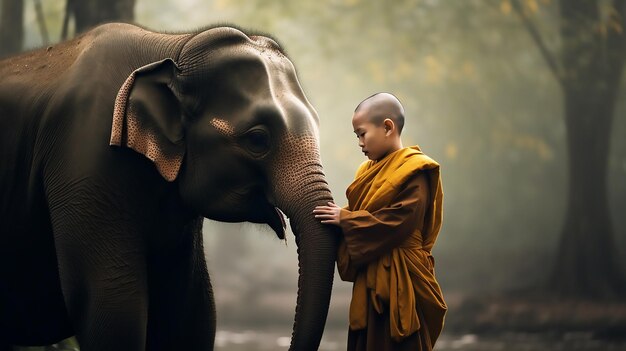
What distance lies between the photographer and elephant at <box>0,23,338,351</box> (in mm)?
5801

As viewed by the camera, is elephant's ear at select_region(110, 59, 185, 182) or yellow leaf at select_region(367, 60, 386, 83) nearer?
elephant's ear at select_region(110, 59, 185, 182)

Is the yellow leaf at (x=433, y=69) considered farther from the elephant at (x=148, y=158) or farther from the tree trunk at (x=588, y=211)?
the elephant at (x=148, y=158)

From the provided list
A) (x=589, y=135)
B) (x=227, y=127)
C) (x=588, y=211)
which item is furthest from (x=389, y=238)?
(x=589, y=135)

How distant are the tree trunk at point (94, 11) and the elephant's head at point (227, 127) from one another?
3.95 meters

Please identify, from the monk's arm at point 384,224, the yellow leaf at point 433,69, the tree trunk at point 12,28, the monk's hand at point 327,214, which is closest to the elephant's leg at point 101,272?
the monk's hand at point 327,214

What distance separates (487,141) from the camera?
27.3 meters

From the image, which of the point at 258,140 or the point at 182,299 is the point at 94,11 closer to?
the point at 182,299

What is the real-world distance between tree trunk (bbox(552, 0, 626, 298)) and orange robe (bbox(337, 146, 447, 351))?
1266 cm

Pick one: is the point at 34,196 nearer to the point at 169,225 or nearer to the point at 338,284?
the point at 169,225

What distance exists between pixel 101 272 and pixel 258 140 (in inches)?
38.4

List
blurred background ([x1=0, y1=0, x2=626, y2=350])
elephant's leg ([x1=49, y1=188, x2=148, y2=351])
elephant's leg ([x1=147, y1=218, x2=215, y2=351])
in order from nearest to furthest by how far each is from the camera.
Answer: elephant's leg ([x1=49, y1=188, x2=148, y2=351]) → elephant's leg ([x1=147, y1=218, x2=215, y2=351]) → blurred background ([x1=0, y1=0, x2=626, y2=350])

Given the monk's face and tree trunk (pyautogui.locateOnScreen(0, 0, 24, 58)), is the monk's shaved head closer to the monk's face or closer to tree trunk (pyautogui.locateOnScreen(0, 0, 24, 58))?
the monk's face

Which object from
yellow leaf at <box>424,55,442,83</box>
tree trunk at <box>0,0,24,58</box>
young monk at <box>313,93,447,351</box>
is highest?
tree trunk at <box>0,0,24,58</box>

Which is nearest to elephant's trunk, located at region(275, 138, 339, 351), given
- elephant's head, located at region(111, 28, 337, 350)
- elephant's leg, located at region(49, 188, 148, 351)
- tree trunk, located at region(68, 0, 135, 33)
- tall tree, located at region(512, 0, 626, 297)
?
elephant's head, located at region(111, 28, 337, 350)
